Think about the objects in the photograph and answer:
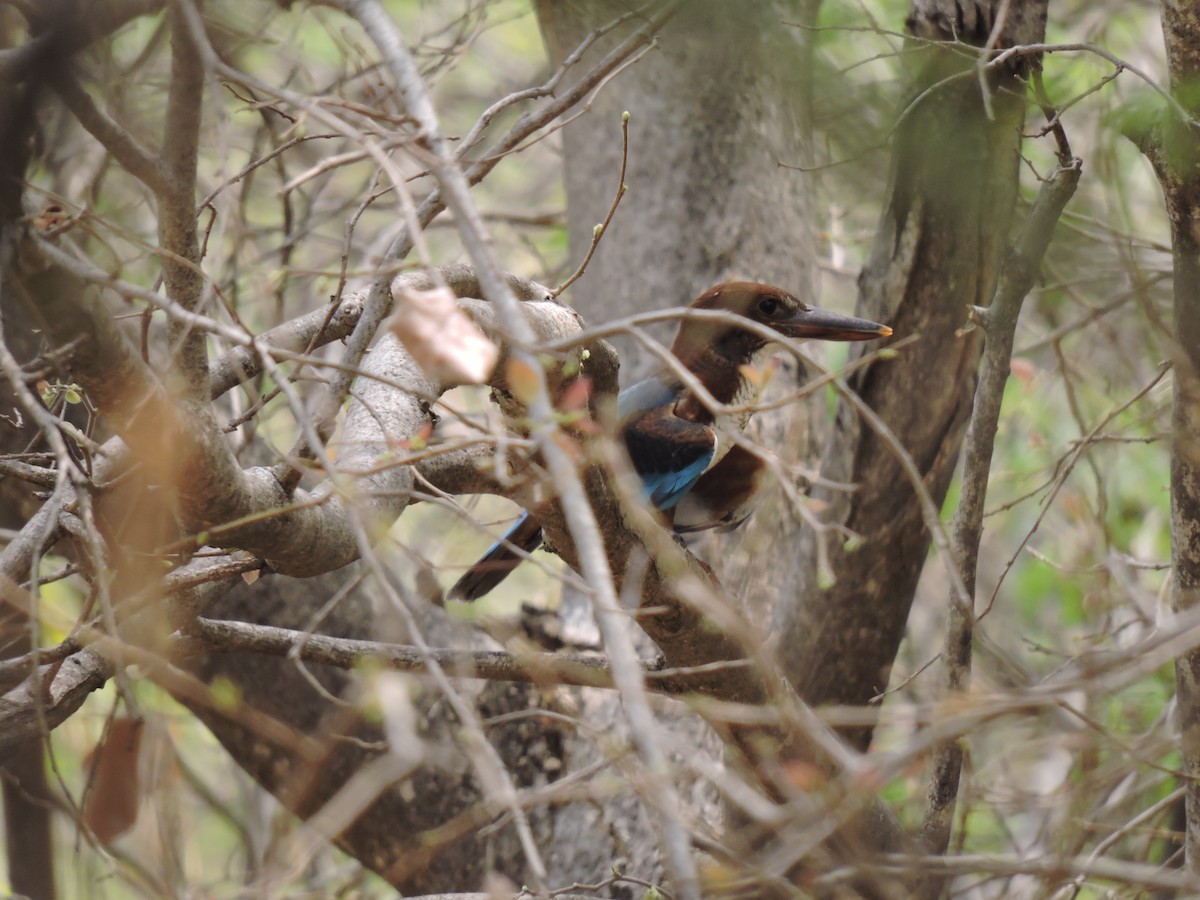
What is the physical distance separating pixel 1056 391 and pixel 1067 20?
5.22ft

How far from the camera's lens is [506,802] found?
3.34 feet

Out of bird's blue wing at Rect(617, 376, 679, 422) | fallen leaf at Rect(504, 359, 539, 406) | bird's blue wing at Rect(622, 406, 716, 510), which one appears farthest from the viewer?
bird's blue wing at Rect(617, 376, 679, 422)

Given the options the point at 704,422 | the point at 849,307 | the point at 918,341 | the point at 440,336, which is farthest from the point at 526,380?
the point at 849,307

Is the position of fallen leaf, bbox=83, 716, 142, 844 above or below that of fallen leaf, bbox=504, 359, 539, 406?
below

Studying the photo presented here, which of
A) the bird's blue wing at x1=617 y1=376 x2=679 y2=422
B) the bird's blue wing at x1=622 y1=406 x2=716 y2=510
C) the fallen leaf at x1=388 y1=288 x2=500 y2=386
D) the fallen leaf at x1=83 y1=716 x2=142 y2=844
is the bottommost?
the fallen leaf at x1=83 y1=716 x2=142 y2=844

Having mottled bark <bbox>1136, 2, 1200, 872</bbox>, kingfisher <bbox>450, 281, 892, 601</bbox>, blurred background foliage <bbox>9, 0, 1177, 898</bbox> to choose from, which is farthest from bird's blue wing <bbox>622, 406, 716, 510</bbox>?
mottled bark <bbox>1136, 2, 1200, 872</bbox>

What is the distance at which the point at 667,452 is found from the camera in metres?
2.92

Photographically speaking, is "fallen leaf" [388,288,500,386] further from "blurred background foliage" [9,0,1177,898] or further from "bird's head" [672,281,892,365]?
"bird's head" [672,281,892,365]

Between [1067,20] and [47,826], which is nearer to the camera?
[47,826]

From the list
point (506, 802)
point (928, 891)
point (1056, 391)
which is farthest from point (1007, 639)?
point (506, 802)

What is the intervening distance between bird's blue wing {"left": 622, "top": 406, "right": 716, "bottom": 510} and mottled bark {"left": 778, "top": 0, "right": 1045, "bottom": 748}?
1.05ft

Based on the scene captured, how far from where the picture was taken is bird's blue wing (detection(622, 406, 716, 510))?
291 cm

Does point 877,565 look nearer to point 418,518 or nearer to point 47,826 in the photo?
point 47,826

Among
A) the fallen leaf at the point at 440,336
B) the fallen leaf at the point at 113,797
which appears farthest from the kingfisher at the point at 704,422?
the fallen leaf at the point at 440,336
